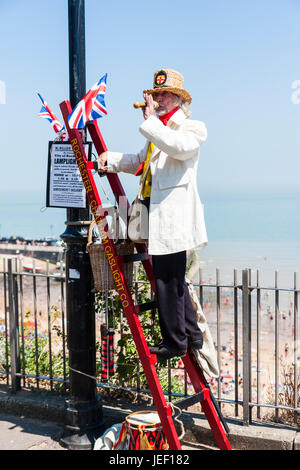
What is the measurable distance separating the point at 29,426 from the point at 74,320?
1.17 m

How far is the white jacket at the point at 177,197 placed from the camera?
3.35m

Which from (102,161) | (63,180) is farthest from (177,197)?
(63,180)

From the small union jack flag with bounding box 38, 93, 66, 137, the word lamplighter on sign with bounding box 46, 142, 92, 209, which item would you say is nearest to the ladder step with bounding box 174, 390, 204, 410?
the word lamplighter on sign with bounding box 46, 142, 92, 209

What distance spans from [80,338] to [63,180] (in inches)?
50.1

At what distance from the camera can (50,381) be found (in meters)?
4.96

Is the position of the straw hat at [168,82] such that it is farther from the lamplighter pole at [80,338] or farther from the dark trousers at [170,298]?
the lamplighter pole at [80,338]

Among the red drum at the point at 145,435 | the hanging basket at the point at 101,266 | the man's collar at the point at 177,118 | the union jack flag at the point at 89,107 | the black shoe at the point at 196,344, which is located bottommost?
the red drum at the point at 145,435

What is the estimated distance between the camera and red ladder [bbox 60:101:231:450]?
11.3 feet

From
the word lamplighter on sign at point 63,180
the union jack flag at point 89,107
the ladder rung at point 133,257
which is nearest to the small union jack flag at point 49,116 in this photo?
the word lamplighter on sign at point 63,180

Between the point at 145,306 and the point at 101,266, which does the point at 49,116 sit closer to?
the point at 101,266

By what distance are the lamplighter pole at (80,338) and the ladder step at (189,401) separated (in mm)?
973

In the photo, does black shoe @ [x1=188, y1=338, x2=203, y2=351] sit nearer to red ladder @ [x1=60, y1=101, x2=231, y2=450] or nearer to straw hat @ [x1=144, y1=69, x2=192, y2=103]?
red ladder @ [x1=60, y1=101, x2=231, y2=450]
